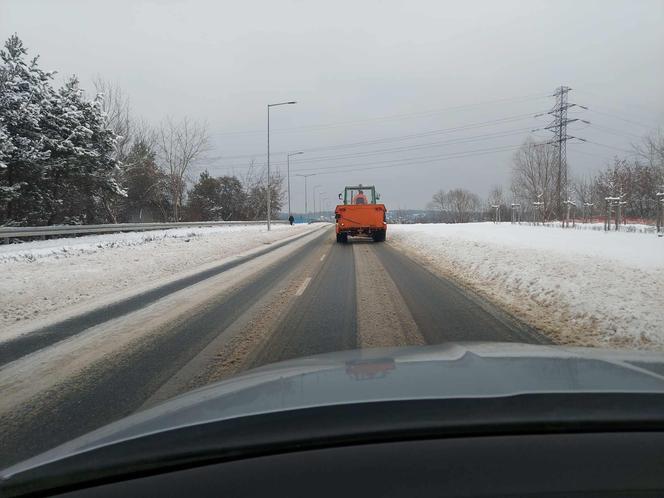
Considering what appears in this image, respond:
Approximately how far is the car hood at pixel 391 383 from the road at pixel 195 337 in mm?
1663

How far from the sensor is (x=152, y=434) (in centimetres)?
172

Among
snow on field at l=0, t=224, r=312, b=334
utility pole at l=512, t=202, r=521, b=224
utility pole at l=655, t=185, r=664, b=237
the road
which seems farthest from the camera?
utility pole at l=512, t=202, r=521, b=224

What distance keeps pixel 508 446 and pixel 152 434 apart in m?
1.19

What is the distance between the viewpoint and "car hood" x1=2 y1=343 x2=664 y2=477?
1880mm

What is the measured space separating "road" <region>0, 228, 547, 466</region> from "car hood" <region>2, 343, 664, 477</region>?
5.45 ft

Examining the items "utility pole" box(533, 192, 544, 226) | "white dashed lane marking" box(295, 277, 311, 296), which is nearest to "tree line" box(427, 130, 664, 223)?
"utility pole" box(533, 192, 544, 226)

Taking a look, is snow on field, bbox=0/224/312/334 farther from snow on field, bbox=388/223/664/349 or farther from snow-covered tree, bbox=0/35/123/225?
snow-covered tree, bbox=0/35/123/225

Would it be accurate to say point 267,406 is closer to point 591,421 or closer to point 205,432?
point 205,432

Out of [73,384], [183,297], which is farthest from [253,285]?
[73,384]

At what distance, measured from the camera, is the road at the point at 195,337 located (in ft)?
12.9

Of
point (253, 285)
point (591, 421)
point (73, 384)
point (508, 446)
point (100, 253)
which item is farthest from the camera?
point (100, 253)

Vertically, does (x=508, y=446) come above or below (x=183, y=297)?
above

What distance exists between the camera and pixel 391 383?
215 cm

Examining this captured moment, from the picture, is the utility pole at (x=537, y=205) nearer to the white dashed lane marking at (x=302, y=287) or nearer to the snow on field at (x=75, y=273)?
the snow on field at (x=75, y=273)
